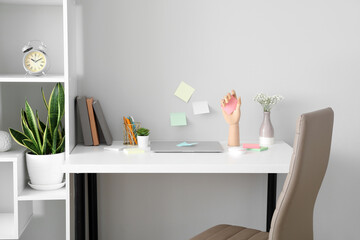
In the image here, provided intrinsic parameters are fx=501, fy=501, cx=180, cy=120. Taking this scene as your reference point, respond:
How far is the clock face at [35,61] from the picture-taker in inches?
96.7

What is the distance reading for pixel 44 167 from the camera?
242cm

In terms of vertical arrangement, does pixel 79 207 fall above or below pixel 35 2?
below

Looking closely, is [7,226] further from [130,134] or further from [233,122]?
[233,122]

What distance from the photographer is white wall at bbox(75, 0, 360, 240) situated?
8.86ft

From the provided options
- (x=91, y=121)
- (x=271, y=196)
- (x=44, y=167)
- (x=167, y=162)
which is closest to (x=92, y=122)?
(x=91, y=121)

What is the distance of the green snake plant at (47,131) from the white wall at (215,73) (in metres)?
0.28

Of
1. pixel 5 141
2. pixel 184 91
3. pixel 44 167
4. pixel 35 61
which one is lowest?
pixel 44 167

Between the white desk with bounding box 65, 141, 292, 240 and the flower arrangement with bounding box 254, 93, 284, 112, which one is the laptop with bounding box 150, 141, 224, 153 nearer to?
the white desk with bounding box 65, 141, 292, 240

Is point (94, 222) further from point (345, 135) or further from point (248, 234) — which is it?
point (345, 135)

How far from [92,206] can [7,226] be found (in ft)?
1.46

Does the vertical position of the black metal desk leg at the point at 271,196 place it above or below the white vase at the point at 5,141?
below

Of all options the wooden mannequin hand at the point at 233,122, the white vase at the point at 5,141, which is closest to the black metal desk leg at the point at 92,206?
the white vase at the point at 5,141

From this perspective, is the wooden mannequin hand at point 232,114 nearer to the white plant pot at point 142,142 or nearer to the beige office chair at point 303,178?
the white plant pot at point 142,142

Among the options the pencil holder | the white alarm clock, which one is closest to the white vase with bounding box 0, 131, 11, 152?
the white alarm clock
